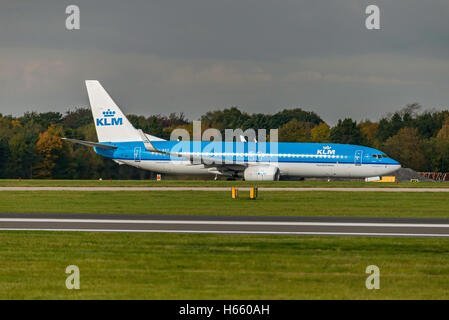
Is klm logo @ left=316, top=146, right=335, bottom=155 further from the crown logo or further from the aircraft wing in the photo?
the crown logo

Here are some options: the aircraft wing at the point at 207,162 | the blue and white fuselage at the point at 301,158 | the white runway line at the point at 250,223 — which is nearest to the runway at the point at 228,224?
the white runway line at the point at 250,223

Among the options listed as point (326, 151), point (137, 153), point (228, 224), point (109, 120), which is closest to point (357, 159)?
point (326, 151)

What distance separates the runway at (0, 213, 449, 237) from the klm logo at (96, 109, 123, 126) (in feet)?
126

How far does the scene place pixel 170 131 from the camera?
4215 inches

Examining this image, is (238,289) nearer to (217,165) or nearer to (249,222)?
(249,222)

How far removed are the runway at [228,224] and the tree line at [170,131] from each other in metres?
54.6

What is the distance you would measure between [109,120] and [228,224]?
144 feet

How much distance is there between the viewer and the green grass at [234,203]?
3297cm

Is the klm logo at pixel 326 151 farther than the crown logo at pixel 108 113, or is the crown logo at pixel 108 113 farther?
the crown logo at pixel 108 113

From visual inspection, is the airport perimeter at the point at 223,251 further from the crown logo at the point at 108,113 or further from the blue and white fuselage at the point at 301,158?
the crown logo at the point at 108,113

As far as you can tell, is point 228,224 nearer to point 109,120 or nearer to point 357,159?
point 357,159

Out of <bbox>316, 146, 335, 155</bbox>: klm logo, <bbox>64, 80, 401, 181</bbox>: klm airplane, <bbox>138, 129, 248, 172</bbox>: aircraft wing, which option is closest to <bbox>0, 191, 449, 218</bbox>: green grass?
<bbox>138, 129, 248, 172</bbox>: aircraft wing

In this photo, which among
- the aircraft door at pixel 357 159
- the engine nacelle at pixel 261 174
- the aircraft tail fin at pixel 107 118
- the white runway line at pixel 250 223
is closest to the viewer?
the white runway line at pixel 250 223

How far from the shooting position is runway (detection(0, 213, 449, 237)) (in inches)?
960
